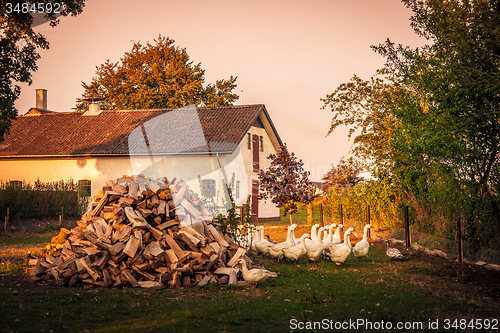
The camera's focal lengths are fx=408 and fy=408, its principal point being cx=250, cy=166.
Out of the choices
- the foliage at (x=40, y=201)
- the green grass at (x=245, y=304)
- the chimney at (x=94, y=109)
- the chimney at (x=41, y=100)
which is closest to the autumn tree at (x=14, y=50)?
the foliage at (x=40, y=201)

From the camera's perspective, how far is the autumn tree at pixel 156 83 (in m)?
35.2

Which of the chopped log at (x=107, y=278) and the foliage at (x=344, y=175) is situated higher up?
the foliage at (x=344, y=175)

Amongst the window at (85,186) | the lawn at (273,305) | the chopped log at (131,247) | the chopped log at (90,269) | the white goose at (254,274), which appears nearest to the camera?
the lawn at (273,305)

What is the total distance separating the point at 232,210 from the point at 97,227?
11.3ft

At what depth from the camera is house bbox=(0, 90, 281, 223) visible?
2464 cm

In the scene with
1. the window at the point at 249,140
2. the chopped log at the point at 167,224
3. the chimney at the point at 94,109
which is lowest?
the chopped log at the point at 167,224

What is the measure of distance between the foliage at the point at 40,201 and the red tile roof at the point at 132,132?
4.09m

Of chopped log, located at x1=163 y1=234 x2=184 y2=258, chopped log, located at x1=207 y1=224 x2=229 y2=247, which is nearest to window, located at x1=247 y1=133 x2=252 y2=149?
chopped log, located at x1=207 y1=224 x2=229 y2=247

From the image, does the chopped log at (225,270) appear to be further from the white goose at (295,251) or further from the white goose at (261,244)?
the white goose at (261,244)

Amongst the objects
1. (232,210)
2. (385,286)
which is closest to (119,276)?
(232,210)

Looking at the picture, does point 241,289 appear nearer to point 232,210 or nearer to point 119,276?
point 119,276

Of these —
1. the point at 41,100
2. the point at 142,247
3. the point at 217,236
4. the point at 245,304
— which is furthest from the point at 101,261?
the point at 41,100

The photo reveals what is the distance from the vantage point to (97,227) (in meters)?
8.84

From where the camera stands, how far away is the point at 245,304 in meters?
6.66
